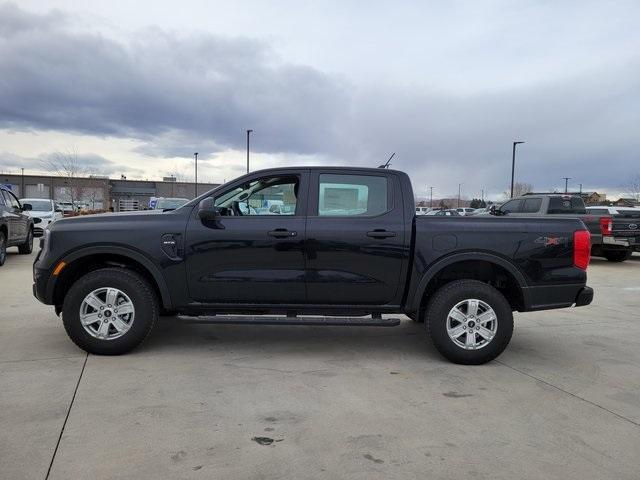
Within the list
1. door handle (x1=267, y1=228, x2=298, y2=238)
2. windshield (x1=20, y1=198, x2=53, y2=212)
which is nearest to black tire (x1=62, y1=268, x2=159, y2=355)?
door handle (x1=267, y1=228, x2=298, y2=238)

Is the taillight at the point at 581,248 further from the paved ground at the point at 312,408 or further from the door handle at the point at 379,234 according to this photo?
the door handle at the point at 379,234

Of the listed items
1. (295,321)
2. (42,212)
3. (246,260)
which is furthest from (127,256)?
(42,212)

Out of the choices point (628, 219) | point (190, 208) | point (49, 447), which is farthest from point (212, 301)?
point (628, 219)

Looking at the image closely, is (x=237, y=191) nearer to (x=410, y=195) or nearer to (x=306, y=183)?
(x=306, y=183)

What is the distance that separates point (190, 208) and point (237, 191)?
48cm

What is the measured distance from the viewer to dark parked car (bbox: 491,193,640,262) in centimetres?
1392

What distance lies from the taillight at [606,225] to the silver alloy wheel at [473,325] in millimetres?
10761

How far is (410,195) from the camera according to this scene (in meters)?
5.19

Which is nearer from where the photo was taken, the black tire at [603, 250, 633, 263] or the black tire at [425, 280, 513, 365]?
the black tire at [425, 280, 513, 365]

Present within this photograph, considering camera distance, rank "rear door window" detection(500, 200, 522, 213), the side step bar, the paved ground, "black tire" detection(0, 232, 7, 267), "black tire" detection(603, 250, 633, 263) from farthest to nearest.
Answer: "rear door window" detection(500, 200, 522, 213) < "black tire" detection(603, 250, 633, 263) < "black tire" detection(0, 232, 7, 267) < the side step bar < the paved ground

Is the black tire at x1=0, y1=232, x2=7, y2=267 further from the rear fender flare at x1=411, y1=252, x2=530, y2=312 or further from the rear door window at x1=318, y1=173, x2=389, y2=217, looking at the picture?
the rear fender flare at x1=411, y1=252, x2=530, y2=312

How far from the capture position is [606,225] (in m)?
13.9

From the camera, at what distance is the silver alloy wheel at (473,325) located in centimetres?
489

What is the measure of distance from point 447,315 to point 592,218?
11.1m
